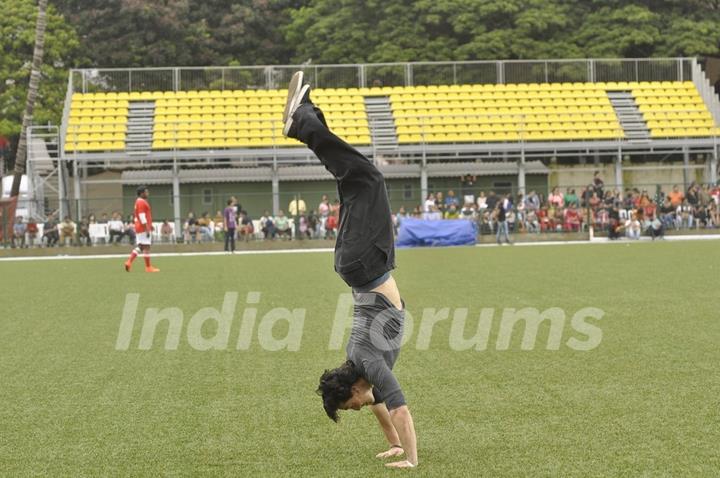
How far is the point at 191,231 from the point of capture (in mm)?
35875

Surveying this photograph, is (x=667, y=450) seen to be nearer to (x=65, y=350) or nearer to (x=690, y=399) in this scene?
Result: (x=690, y=399)

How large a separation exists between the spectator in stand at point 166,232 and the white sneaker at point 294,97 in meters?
30.6

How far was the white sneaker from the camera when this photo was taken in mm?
5777

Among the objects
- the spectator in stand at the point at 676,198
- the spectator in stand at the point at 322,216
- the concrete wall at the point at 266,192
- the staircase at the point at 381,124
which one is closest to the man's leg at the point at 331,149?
the spectator in stand at the point at 322,216

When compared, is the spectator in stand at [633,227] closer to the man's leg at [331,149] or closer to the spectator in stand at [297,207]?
the spectator in stand at [297,207]

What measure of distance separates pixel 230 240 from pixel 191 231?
9.59ft

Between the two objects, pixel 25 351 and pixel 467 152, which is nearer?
pixel 25 351

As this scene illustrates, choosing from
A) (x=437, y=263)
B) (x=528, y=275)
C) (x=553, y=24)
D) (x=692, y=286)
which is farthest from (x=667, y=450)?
(x=553, y=24)

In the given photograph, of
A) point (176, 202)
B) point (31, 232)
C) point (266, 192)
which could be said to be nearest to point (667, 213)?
point (266, 192)

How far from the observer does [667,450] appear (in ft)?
19.2

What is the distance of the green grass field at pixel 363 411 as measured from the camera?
19.1 feet

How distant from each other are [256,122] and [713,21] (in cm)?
2290

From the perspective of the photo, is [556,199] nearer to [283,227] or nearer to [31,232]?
[283,227]

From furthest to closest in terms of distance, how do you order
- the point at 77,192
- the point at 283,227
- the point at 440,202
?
the point at 77,192
the point at 440,202
the point at 283,227
